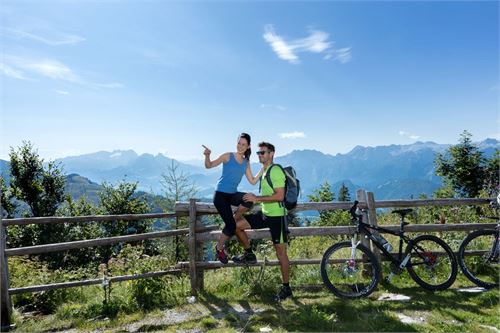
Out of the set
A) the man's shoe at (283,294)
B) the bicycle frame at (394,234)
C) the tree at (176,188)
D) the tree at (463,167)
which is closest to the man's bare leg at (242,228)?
the man's shoe at (283,294)

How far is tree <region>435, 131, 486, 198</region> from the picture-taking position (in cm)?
5403

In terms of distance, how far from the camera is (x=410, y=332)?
4.86 metres

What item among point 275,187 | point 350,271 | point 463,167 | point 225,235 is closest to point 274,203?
point 275,187

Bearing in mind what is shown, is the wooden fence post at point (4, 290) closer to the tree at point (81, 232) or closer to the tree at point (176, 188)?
the tree at point (176, 188)

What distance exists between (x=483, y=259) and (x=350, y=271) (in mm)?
2946

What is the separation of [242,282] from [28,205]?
39.7m

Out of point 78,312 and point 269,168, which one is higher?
point 269,168

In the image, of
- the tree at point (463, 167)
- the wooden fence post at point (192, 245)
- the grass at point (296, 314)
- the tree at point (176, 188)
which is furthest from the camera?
the tree at point (463, 167)

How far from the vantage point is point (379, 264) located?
23.0 feet

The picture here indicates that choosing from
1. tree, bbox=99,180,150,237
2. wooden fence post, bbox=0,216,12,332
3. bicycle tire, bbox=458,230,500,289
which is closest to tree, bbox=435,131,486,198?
tree, bbox=99,180,150,237

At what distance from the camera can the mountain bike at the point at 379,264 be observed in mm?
6594

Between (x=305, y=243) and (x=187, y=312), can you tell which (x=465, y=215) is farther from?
(x=187, y=312)

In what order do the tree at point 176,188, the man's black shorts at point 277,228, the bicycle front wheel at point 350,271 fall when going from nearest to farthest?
the man's black shorts at point 277,228, the bicycle front wheel at point 350,271, the tree at point 176,188

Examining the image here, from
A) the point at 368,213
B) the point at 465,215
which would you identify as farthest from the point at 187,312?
the point at 465,215
